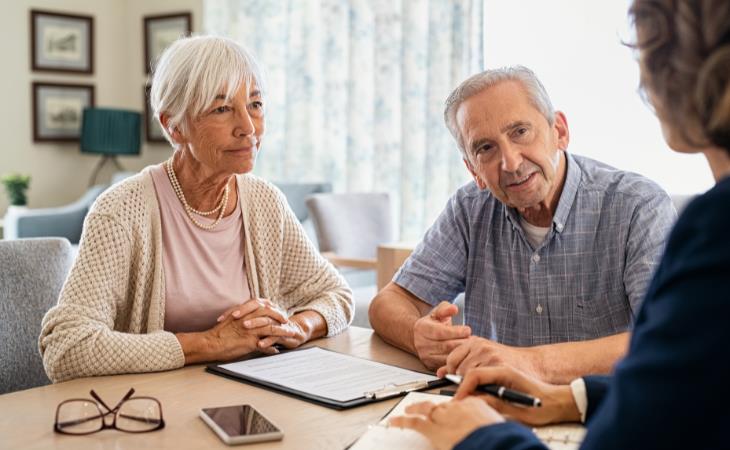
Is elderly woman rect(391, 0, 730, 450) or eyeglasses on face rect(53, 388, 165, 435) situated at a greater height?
elderly woman rect(391, 0, 730, 450)

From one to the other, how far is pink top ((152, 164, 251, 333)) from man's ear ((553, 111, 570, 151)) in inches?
29.3

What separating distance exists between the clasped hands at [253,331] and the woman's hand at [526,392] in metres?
0.54

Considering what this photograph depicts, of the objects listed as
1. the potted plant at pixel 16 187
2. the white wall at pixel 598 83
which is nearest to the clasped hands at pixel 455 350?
the white wall at pixel 598 83

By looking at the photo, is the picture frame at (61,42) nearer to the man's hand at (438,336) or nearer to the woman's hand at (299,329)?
the woman's hand at (299,329)

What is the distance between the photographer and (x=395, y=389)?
4.17 feet

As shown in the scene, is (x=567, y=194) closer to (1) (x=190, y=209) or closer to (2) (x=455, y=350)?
(2) (x=455, y=350)

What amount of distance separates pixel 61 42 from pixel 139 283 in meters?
5.02

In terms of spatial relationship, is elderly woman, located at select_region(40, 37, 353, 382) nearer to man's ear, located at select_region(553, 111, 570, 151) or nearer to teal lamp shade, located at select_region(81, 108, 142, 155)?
man's ear, located at select_region(553, 111, 570, 151)

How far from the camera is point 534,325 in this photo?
5.66 ft

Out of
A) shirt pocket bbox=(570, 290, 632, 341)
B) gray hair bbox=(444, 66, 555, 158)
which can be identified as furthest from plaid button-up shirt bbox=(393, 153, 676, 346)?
gray hair bbox=(444, 66, 555, 158)

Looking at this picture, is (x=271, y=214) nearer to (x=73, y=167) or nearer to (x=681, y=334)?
(x=681, y=334)

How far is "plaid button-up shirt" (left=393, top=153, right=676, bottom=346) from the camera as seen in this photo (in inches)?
63.6

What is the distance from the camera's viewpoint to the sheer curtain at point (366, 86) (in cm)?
453

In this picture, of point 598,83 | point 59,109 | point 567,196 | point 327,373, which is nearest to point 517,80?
point 567,196
